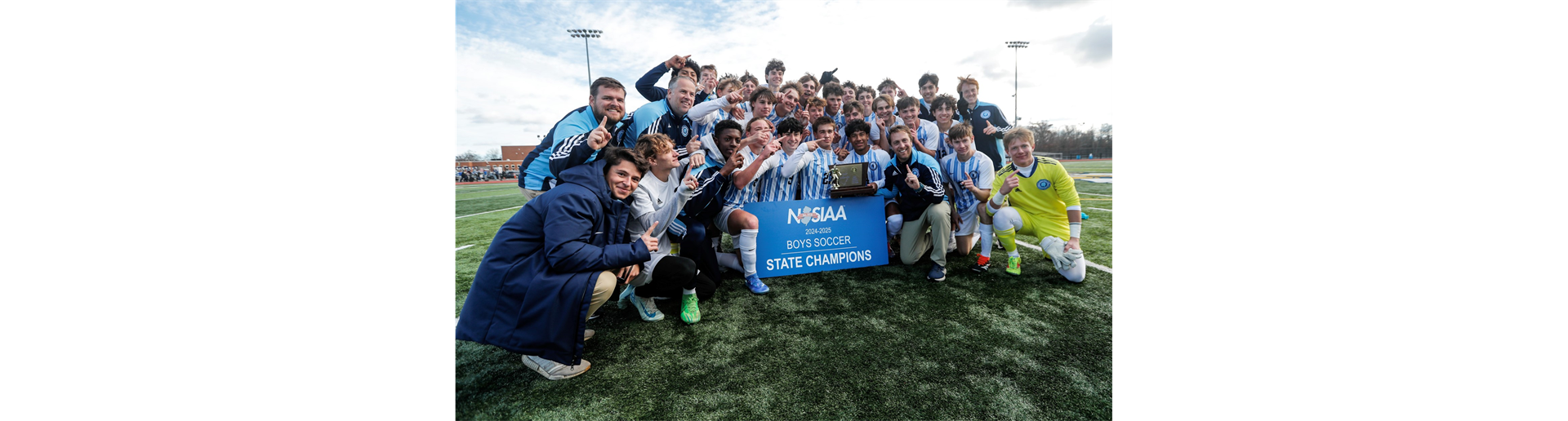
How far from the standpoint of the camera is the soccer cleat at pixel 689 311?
300cm

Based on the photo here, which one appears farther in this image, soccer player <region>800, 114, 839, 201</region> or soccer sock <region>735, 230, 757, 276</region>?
soccer player <region>800, 114, 839, 201</region>

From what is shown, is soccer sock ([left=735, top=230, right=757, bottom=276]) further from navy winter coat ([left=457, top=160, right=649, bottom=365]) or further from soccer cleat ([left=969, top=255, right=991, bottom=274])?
soccer cleat ([left=969, top=255, right=991, bottom=274])

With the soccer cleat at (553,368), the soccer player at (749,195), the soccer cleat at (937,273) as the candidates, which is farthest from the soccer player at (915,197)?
the soccer cleat at (553,368)

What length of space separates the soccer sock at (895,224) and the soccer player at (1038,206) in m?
0.78

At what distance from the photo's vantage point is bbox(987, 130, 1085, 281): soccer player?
12.1ft

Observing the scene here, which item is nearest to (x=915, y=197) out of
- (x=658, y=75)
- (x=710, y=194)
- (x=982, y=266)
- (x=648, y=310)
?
(x=982, y=266)

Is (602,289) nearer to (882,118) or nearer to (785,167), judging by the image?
(785,167)

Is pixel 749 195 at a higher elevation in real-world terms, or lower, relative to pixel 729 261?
higher

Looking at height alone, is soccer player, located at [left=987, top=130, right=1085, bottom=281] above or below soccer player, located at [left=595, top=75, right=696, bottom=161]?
below

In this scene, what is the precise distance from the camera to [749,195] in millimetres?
4074

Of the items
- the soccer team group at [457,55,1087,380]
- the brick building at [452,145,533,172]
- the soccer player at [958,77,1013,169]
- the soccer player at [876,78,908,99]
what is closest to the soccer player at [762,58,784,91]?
the soccer team group at [457,55,1087,380]

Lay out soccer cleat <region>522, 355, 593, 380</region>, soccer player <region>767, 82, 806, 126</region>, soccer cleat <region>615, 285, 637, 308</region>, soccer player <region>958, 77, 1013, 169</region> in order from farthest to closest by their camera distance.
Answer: soccer player <region>958, 77, 1013, 169</region> → soccer player <region>767, 82, 806, 126</region> → soccer cleat <region>615, 285, 637, 308</region> → soccer cleat <region>522, 355, 593, 380</region>

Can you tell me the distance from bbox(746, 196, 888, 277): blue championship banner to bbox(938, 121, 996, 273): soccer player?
758mm

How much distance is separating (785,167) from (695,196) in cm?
84
